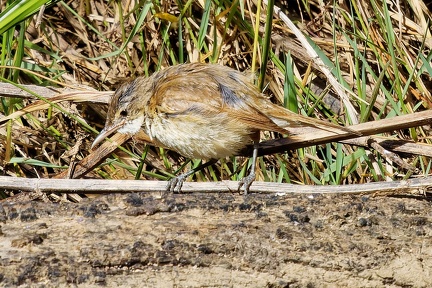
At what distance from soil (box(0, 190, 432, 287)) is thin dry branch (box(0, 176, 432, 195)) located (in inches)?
6.1

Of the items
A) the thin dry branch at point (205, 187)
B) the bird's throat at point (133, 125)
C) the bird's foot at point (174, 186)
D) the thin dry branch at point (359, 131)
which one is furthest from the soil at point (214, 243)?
the bird's throat at point (133, 125)

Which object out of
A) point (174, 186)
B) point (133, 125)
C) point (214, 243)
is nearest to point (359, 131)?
point (174, 186)

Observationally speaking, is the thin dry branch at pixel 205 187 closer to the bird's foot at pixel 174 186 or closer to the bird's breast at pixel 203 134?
the bird's foot at pixel 174 186

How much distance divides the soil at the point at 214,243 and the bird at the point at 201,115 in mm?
528

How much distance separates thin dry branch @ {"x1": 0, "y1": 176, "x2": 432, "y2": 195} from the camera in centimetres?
379

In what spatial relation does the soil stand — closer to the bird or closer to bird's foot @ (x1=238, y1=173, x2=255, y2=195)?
bird's foot @ (x1=238, y1=173, x2=255, y2=195)

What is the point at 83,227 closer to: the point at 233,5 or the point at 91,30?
the point at 233,5

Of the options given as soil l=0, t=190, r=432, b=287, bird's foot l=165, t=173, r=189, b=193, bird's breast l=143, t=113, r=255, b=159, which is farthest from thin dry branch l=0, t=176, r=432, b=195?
bird's breast l=143, t=113, r=255, b=159

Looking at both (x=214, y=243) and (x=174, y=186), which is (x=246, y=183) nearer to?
(x=174, y=186)

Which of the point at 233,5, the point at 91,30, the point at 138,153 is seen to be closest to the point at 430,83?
the point at 233,5

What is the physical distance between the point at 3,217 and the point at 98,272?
0.57 metres

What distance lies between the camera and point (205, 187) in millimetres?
3916

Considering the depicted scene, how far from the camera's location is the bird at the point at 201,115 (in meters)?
4.16

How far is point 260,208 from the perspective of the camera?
3539 millimetres
